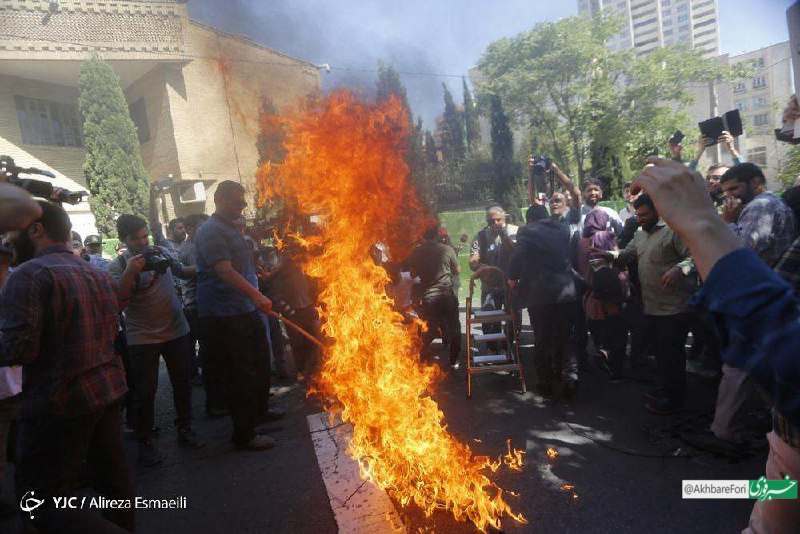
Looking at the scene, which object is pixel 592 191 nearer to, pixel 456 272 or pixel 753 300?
pixel 456 272

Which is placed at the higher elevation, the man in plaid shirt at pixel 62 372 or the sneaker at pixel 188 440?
the man in plaid shirt at pixel 62 372

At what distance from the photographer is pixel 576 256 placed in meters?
6.10

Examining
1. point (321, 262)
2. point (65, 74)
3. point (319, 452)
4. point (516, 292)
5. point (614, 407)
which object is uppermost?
point (65, 74)

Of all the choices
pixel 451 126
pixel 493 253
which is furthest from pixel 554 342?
pixel 451 126

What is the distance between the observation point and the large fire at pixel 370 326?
10.1 feet

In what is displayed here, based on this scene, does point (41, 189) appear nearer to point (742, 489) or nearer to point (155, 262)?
point (155, 262)

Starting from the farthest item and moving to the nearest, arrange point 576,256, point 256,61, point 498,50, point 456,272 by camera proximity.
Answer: point 498,50, point 256,61, point 456,272, point 576,256

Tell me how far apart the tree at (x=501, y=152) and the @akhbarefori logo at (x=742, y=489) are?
107 feet

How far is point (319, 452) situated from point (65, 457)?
1.97m

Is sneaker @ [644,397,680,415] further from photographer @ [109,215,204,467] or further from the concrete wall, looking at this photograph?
the concrete wall

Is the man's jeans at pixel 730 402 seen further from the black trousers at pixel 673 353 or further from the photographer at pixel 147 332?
the photographer at pixel 147 332

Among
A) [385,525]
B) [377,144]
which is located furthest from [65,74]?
[385,525]

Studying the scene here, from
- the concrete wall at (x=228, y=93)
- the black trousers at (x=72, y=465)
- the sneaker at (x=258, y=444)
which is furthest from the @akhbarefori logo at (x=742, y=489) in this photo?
the concrete wall at (x=228, y=93)

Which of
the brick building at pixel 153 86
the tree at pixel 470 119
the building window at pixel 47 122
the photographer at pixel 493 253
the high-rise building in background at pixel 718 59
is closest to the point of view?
the photographer at pixel 493 253
